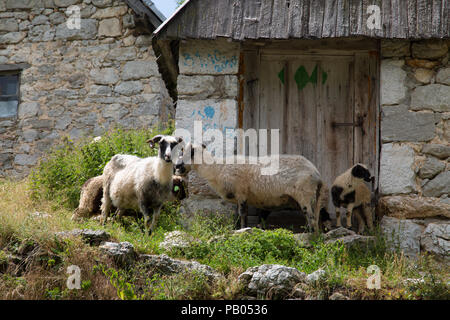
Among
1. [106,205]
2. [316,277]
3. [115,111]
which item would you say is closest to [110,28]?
[115,111]

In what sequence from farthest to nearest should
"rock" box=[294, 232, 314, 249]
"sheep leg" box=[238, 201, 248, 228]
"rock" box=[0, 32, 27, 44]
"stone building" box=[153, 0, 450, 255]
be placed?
"rock" box=[0, 32, 27, 44]
"sheep leg" box=[238, 201, 248, 228]
"stone building" box=[153, 0, 450, 255]
"rock" box=[294, 232, 314, 249]

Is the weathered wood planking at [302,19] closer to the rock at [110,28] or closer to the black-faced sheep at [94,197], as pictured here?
the black-faced sheep at [94,197]

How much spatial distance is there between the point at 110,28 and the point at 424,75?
24.3ft

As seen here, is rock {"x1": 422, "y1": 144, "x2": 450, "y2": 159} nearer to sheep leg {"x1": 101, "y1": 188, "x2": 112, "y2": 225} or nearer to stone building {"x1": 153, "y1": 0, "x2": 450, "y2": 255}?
stone building {"x1": 153, "y1": 0, "x2": 450, "y2": 255}

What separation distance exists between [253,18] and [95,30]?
19.2ft

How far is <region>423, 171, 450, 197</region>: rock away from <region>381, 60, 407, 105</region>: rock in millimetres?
1170

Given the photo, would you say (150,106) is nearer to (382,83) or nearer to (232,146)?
(232,146)

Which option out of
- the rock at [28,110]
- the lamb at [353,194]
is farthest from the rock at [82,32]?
the lamb at [353,194]

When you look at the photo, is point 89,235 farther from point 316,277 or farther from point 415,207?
point 415,207

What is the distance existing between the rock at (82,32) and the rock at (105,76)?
85 centimetres

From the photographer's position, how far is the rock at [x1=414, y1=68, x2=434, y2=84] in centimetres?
734

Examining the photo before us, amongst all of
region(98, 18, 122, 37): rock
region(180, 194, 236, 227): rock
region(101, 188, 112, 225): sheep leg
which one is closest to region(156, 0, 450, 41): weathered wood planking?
region(180, 194, 236, 227): rock

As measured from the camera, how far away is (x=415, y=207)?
6.94 m
